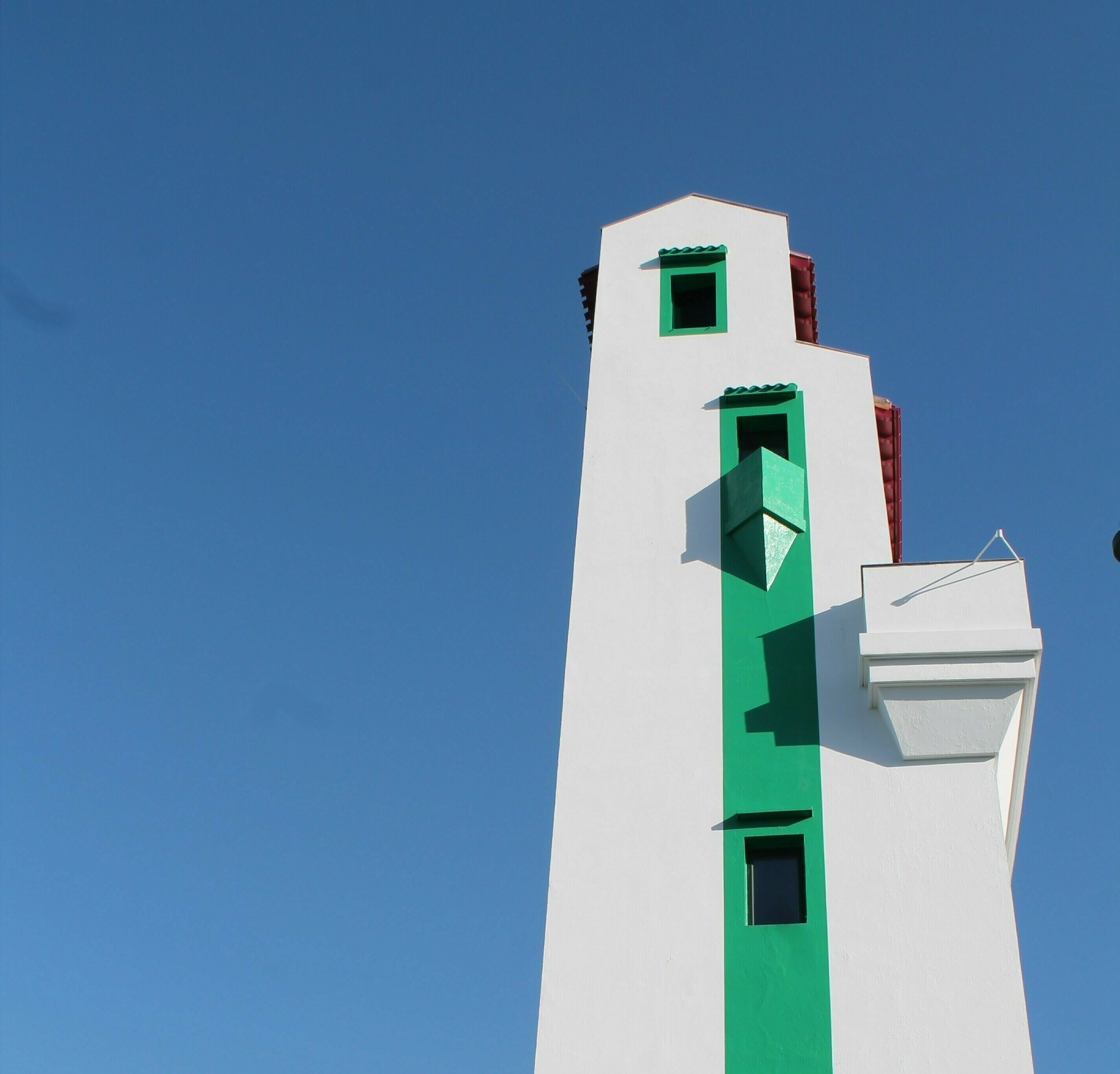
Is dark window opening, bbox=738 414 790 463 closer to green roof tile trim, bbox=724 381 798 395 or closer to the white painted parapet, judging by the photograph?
green roof tile trim, bbox=724 381 798 395

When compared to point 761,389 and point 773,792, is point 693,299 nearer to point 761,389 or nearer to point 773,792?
point 761,389

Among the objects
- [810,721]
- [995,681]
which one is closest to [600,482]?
[810,721]

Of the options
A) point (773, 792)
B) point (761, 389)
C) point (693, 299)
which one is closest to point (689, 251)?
point (693, 299)

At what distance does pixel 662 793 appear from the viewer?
17.6 meters

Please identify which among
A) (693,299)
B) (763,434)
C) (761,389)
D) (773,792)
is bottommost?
(773,792)

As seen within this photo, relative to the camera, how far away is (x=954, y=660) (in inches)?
674

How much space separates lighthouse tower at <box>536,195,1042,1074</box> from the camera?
1549 cm

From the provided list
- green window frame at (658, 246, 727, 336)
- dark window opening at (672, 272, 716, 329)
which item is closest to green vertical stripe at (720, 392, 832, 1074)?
dark window opening at (672, 272, 716, 329)

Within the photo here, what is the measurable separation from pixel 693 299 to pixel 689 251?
853 millimetres

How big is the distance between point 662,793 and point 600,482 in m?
5.55

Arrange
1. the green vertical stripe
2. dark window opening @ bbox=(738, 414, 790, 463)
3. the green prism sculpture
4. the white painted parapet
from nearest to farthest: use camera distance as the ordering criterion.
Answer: the green vertical stripe < the white painted parapet < the green prism sculpture < dark window opening @ bbox=(738, 414, 790, 463)

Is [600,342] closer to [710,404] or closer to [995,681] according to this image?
[710,404]

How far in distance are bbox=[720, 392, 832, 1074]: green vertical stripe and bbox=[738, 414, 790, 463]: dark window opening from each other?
0.28m

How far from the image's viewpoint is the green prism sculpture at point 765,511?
19234 millimetres
